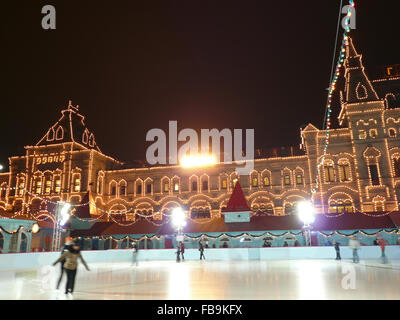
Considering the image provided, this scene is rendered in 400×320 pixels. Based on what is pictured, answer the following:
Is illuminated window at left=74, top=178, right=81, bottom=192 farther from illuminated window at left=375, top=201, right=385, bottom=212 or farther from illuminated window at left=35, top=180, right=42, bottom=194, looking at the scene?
illuminated window at left=375, top=201, right=385, bottom=212

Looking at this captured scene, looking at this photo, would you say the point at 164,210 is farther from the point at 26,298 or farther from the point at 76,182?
the point at 26,298

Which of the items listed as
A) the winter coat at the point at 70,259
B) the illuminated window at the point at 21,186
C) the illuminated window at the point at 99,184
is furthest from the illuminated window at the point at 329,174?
the illuminated window at the point at 21,186

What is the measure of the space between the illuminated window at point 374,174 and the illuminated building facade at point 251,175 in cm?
11

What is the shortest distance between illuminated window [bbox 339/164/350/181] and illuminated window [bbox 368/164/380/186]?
2362mm

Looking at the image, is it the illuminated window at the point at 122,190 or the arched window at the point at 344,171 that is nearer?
the arched window at the point at 344,171

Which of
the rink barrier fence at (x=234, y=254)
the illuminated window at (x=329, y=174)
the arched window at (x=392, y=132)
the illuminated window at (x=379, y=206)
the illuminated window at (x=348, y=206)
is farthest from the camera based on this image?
the illuminated window at (x=329, y=174)

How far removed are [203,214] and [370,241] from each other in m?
19.0

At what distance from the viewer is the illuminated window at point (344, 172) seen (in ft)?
125

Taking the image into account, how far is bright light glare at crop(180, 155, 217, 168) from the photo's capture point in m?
43.9

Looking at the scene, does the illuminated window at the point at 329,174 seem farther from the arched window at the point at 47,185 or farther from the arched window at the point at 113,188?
the arched window at the point at 47,185

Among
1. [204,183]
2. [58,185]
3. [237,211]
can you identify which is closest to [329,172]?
[237,211]

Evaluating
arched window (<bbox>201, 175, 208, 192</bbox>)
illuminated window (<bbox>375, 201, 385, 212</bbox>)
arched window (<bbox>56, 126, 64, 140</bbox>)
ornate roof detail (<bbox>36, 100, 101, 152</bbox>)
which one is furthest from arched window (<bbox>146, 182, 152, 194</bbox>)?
illuminated window (<bbox>375, 201, 385, 212</bbox>)

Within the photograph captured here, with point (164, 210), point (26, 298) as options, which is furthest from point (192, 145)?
point (26, 298)

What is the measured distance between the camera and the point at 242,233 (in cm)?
3231
